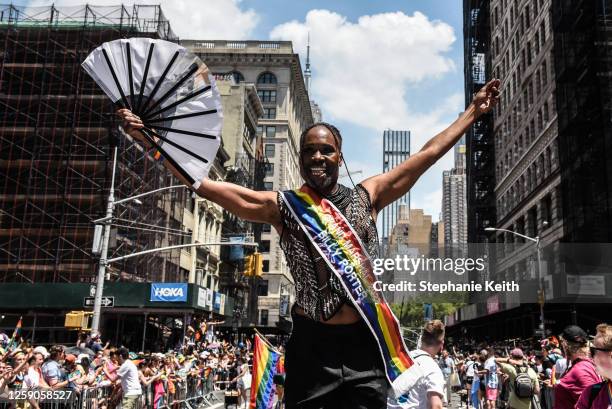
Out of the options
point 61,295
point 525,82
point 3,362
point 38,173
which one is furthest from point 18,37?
point 525,82

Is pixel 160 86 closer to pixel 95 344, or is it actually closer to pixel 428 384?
pixel 428 384

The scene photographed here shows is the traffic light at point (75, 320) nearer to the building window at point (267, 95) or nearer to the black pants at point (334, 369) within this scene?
the black pants at point (334, 369)

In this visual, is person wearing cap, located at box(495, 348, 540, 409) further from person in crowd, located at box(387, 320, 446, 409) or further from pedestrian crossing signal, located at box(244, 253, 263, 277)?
pedestrian crossing signal, located at box(244, 253, 263, 277)

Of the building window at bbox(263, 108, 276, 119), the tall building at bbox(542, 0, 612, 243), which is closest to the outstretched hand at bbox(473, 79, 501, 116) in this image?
the tall building at bbox(542, 0, 612, 243)

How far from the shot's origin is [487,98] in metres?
3.38

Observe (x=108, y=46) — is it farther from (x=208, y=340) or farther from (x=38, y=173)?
(x=38, y=173)

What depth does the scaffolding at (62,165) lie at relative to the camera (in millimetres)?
34875

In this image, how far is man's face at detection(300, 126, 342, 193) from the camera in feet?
9.56

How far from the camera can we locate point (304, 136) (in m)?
3.00

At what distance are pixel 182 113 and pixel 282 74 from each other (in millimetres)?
83849

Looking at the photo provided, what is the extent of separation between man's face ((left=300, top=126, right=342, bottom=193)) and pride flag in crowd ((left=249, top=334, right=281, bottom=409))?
10184 mm

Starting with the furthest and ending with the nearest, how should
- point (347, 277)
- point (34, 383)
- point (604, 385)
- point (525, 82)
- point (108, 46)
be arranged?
point (525, 82) < point (34, 383) < point (604, 385) < point (108, 46) < point (347, 277)

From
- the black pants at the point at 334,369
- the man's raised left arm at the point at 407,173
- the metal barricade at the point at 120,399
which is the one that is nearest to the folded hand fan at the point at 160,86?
the man's raised left arm at the point at 407,173

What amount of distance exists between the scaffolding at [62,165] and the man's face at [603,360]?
31.8 metres
